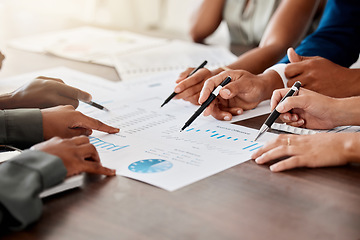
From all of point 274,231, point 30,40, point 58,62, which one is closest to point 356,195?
point 274,231

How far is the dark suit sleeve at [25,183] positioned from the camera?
2.18 feet

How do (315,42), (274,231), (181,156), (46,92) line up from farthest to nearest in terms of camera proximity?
(315,42), (46,92), (181,156), (274,231)

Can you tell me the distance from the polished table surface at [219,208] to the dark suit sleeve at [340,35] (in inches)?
28.8

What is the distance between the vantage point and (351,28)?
1.55m

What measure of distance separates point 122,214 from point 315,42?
1.05 metres

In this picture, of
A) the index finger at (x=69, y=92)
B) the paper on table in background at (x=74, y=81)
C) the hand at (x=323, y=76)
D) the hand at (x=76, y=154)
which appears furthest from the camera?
the paper on table in background at (x=74, y=81)

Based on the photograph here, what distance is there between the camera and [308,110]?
103 centimetres

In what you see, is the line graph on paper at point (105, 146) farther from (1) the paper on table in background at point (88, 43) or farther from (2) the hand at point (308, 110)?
(1) the paper on table in background at point (88, 43)

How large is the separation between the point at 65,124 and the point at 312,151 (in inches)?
19.9

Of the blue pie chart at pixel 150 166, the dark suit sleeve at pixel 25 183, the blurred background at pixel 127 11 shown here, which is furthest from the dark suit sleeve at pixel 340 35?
the blurred background at pixel 127 11

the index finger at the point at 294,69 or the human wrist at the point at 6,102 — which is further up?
the index finger at the point at 294,69

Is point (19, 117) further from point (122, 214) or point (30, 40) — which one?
point (30, 40)

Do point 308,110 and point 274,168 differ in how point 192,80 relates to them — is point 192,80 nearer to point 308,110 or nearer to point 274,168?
point 308,110

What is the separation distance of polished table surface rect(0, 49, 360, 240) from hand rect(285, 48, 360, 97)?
45 cm
